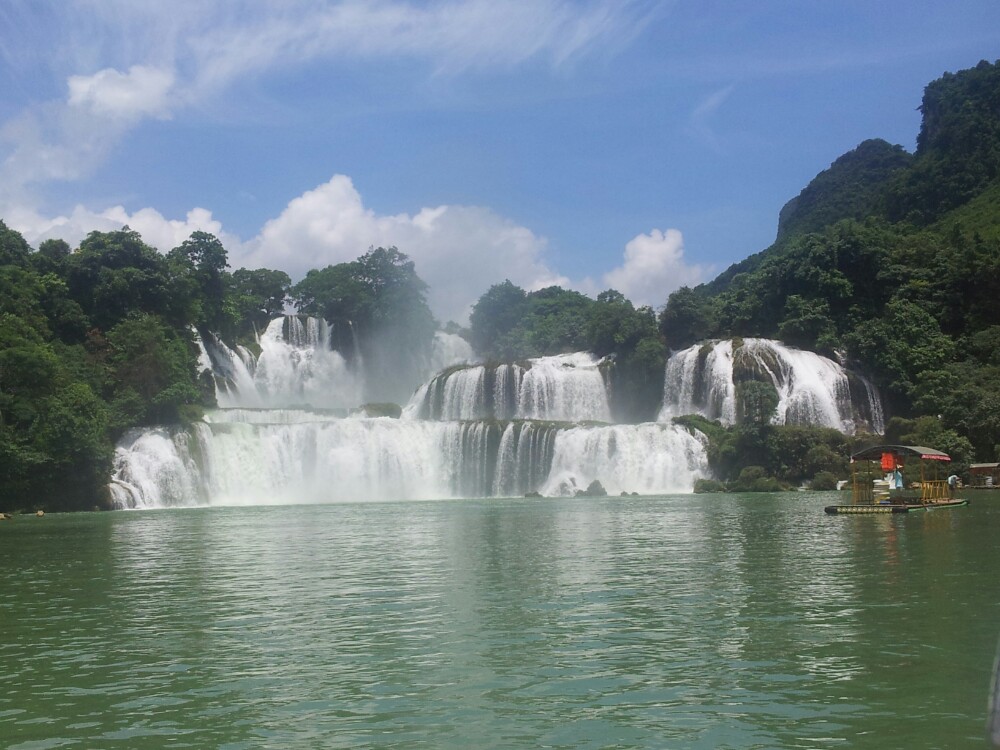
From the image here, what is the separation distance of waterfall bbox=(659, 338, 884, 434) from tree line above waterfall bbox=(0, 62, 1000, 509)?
1.29 meters

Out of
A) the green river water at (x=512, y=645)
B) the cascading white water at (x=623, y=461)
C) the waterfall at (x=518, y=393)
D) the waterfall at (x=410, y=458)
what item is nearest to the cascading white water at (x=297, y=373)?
the waterfall at (x=518, y=393)

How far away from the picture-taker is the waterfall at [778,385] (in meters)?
46.2

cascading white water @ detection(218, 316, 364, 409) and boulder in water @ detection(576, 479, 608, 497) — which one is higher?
cascading white water @ detection(218, 316, 364, 409)

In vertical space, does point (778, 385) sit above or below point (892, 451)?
above

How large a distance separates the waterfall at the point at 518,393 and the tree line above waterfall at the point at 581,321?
1.34m

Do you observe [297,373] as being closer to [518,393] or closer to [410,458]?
[518,393]

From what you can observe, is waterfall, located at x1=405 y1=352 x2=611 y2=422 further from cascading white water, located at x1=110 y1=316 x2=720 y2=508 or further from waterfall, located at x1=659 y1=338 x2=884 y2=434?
cascading white water, located at x1=110 y1=316 x2=720 y2=508

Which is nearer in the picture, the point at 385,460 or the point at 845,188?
the point at 385,460

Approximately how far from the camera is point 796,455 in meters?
42.0

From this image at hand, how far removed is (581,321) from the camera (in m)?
67.8

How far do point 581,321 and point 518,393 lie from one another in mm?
19362

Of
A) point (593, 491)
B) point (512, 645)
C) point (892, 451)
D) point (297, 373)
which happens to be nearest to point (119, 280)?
point (297, 373)

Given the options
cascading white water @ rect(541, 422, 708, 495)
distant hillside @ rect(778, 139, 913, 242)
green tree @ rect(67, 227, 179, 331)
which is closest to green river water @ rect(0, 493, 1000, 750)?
cascading white water @ rect(541, 422, 708, 495)

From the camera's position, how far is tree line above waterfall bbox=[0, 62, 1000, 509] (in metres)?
38.9
